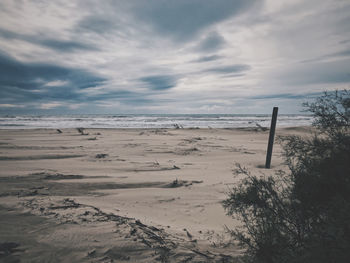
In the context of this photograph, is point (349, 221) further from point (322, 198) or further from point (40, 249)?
point (40, 249)

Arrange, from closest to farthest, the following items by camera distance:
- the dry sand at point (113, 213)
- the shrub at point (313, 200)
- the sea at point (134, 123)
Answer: the shrub at point (313, 200) < the dry sand at point (113, 213) < the sea at point (134, 123)

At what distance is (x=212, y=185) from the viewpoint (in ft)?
16.3

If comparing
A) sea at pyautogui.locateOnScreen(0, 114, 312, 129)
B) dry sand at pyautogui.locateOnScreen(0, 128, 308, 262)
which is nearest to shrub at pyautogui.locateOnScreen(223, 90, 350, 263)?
dry sand at pyautogui.locateOnScreen(0, 128, 308, 262)

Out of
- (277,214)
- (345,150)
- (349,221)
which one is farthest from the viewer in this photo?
(277,214)

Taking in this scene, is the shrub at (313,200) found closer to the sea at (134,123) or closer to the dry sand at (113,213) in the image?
the dry sand at (113,213)

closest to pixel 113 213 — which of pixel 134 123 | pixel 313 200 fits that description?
pixel 313 200

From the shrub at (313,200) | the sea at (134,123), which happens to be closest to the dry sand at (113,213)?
the shrub at (313,200)

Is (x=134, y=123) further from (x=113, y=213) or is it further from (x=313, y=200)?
(x=313, y=200)

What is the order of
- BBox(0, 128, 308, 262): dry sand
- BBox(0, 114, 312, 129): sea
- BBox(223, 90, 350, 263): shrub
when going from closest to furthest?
BBox(223, 90, 350, 263): shrub
BBox(0, 128, 308, 262): dry sand
BBox(0, 114, 312, 129): sea

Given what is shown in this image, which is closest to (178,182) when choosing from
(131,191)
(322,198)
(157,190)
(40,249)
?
(157,190)

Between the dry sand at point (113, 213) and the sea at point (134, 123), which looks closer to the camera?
the dry sand at point (113, 213)

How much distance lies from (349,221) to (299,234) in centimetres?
49

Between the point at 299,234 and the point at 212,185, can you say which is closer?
the point at 299,234

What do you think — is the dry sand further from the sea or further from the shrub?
the sea
